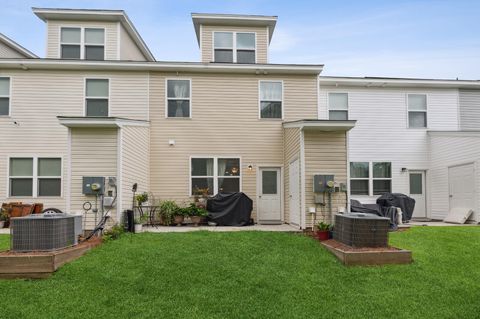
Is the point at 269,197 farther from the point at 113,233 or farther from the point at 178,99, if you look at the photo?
the point at 113,233

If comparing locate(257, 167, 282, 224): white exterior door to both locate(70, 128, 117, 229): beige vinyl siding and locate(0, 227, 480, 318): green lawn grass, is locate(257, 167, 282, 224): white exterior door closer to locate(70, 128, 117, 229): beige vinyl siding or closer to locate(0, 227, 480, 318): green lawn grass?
locate(0, 227, 480, 318): green lawn grass

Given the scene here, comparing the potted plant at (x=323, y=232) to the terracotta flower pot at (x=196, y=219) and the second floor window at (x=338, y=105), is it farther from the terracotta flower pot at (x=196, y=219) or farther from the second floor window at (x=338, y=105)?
the second floor window at (x=338, y=105)

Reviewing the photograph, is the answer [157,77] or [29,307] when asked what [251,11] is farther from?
[29,307]

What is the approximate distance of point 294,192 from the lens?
10.0 meters

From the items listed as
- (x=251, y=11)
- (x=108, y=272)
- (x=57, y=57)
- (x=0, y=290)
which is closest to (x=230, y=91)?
(x=251, y=11)

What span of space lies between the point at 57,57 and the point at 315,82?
862 centimetres

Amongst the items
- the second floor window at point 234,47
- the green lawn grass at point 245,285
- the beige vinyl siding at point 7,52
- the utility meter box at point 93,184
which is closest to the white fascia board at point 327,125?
the green lawn grass at point 245,285

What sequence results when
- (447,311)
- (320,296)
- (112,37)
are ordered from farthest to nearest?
(112,37)
(320,296)
(447,311)

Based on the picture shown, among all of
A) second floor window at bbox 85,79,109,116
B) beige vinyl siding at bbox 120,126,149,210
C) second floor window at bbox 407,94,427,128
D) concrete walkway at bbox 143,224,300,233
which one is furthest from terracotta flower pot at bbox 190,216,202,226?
second floor window at bbox 407,94,427,128

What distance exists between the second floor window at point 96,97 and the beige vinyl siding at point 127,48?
4.96ft

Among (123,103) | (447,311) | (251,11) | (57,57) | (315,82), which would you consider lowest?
(447,311)

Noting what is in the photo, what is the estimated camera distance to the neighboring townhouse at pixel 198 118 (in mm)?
11125

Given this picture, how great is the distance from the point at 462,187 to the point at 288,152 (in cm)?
579

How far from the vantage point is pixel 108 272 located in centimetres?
566
